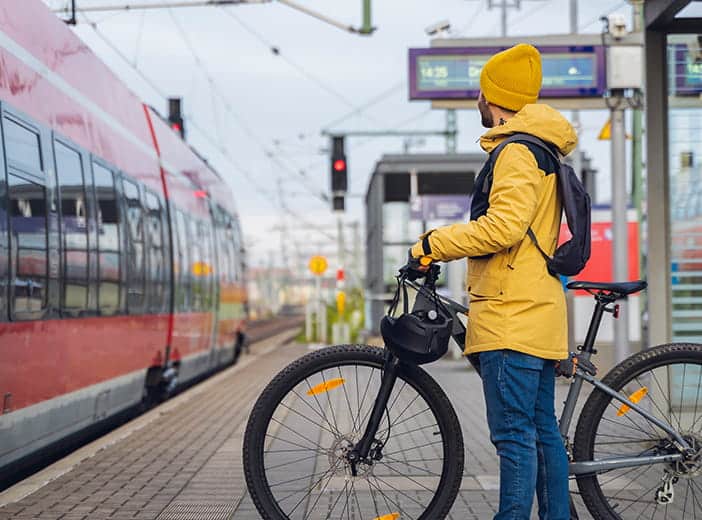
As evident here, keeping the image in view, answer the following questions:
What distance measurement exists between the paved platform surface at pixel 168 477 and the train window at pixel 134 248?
1117mm

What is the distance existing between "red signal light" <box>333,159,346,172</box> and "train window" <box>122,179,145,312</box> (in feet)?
37.1

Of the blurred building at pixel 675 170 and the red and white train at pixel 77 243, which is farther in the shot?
the blurred building at pixel 675 170

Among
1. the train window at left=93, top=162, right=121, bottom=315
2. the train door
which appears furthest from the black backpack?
the train door

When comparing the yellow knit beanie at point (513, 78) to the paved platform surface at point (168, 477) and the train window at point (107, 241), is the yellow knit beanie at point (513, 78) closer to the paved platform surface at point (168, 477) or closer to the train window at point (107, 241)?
the paved platform surface at point (168, 477)

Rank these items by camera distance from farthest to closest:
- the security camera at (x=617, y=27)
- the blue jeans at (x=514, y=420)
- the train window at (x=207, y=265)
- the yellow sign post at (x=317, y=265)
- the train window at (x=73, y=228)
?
the yellow sign post at (x=317, y=265), the train window at (x=207, y=265), the security camera at (x=617, y=27), the train window at (x=73, y=228), the blue jeans at (x=514, y=420)

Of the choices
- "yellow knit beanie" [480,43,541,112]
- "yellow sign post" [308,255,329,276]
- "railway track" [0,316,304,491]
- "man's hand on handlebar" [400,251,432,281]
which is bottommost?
"railway track" [0,316,304,491]

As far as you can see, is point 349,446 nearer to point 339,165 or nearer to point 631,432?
point 631,432

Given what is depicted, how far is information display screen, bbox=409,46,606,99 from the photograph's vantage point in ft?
41.5

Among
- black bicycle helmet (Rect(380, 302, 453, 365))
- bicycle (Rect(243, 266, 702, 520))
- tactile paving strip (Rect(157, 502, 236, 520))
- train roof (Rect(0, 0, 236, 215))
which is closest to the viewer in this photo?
black bicycle helmet (Rect(380, 302, 453, 365))

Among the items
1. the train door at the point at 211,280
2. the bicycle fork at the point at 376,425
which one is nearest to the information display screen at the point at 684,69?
the bicycle fork at the point at 376,425

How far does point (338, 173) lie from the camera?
23.4 metres

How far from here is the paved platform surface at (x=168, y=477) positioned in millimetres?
5934

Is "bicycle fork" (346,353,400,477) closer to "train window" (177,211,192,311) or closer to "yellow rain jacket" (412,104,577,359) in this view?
"yellow rain jacket" (412,104,577,359)

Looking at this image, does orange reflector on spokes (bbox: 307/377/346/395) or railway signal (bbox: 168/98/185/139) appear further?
railway signal (bbox: 168/98/185/139)
